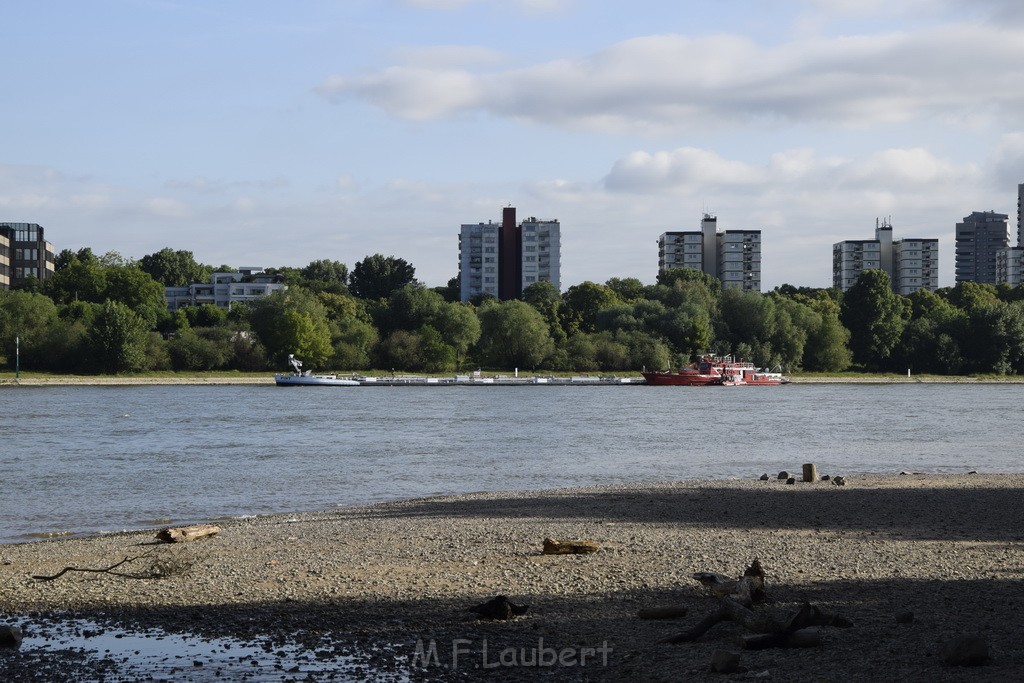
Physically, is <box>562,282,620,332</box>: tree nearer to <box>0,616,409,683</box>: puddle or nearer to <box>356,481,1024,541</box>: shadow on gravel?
<box>356,481,1024,541</box>: shadow on gravel

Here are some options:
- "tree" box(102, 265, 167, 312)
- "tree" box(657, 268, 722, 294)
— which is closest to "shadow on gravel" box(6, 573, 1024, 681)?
"tree" box(102, 265, 167, 312)

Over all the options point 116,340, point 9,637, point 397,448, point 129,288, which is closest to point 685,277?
point 129,288

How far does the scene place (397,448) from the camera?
44812 millimetres

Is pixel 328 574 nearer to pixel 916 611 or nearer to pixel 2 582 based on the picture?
pixel 2 582

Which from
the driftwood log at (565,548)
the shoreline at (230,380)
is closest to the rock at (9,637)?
the driftwood log at (565,548)

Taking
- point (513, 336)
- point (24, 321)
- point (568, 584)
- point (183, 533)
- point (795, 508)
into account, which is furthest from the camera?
point (513, 336)

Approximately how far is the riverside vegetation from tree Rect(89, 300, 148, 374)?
15 cm

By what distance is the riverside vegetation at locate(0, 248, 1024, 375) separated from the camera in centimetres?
12688

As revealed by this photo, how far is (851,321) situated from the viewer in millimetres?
152500

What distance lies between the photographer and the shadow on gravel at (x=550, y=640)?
9.84 meters

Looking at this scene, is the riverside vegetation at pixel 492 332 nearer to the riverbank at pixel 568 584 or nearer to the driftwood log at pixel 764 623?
the riverbank at pixel 568 584

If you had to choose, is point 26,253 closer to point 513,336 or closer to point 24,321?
point 24,321

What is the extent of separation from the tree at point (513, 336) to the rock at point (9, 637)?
411 feet

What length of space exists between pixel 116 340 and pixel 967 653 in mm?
124260
